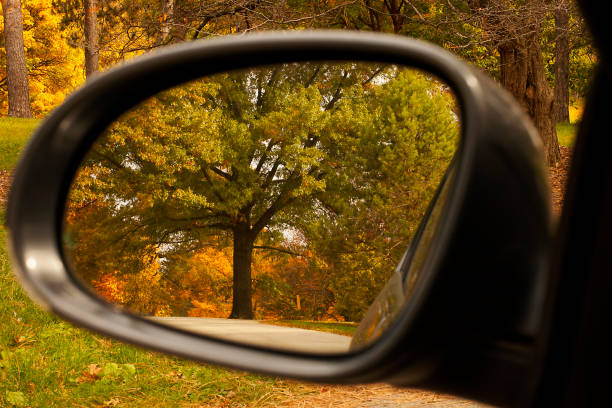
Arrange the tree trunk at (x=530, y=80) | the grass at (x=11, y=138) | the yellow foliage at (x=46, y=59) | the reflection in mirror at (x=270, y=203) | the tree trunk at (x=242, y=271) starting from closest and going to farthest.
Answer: the reflection in mirror at (x=270, y=203), the tree trunk at (x=242, y=271), the tree trunk at (x=530, y=80), the grass at (x=11, y=138), the yellow foliage at (x=46, y=59)

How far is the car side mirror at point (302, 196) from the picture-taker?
81 cm

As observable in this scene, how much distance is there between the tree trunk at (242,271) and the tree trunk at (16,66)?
24.3 m

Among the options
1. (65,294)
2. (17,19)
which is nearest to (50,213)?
(65,294)

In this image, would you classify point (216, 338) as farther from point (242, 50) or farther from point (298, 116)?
point (298, 116)

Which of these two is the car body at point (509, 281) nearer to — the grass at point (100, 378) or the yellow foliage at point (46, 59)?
the grass at point (100, 378)

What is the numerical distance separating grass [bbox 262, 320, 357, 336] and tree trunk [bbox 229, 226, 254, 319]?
0.35 feet

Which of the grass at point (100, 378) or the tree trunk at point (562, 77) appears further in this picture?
the tree trunk at point (562, 77)

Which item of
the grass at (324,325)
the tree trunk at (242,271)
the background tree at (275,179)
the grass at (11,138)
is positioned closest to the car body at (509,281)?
the grass at (324,325)

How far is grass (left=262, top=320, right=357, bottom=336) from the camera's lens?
1.24m

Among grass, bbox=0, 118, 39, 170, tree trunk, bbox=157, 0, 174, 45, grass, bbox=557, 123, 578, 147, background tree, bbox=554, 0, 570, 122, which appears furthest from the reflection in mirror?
background tree, bbox=554, 0, 570, 122

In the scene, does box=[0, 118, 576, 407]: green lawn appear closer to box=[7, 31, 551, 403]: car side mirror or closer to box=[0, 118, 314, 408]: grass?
box=[0, 118, 314, 408]: grass

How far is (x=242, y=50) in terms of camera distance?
1.20m

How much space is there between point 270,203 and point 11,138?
56.6ft

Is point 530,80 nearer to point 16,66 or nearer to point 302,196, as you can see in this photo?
point 302,196
